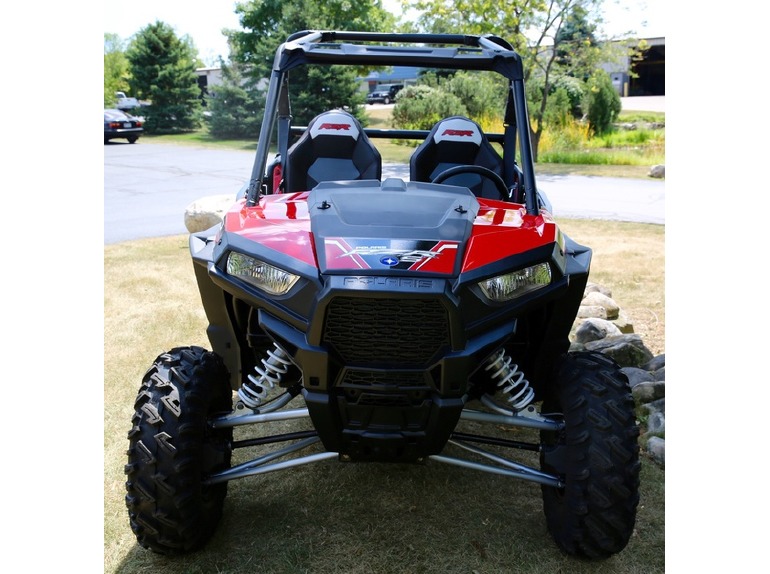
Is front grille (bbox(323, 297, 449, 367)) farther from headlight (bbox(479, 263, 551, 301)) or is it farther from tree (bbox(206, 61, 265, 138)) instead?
tree (bbox(206, 61, 265, 138))

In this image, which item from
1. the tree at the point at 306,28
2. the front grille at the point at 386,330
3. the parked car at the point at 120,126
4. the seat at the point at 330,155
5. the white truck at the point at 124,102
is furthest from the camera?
the white truck at the point at 124,102

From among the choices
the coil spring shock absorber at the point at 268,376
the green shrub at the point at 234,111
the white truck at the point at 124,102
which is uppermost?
the white truck at the point at 124,102

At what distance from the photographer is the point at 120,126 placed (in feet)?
Result: 67.8

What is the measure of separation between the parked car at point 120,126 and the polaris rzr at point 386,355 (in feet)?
63.9

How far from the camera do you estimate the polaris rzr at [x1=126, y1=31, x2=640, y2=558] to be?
2.15 m

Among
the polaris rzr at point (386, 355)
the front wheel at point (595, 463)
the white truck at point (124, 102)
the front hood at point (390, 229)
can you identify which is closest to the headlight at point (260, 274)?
the polaris rzr at point (386, 355)

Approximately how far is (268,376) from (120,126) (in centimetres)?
2006

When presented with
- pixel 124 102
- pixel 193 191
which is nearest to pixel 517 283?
pixel 193 191

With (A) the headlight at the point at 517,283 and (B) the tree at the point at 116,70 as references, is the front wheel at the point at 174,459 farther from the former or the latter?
(B) the tree at the point at 116,70

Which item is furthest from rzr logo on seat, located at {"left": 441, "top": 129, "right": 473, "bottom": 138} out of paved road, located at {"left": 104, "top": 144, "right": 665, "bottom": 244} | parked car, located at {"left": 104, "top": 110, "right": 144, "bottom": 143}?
parked car, located at {"left": 104, "top": 110, "right": 144, "bottom": 143}

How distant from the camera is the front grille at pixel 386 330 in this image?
83.7 inches

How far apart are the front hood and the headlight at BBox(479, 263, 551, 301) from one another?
133 millimetres

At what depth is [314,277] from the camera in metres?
2.14

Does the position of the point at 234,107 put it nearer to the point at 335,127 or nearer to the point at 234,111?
the point at 234,111
